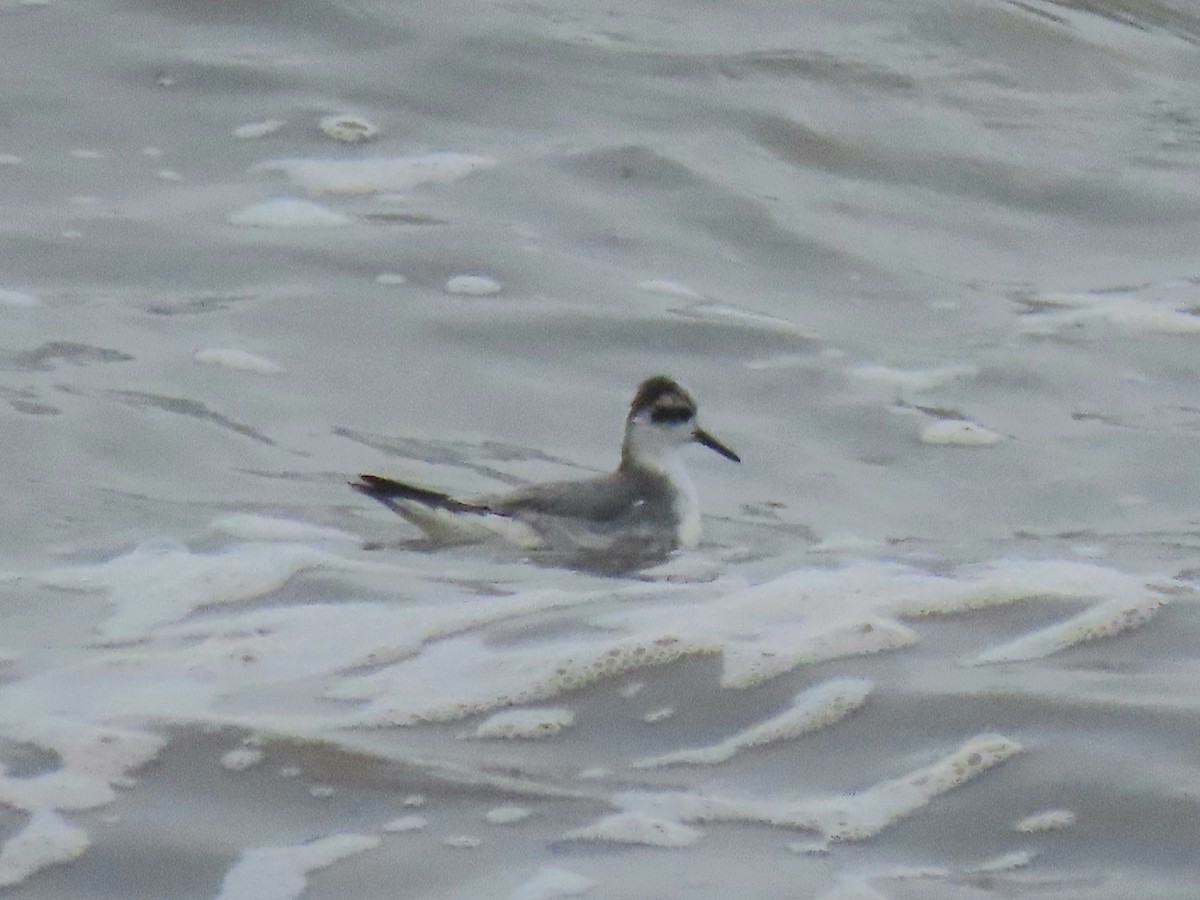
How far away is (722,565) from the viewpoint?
24.4ft

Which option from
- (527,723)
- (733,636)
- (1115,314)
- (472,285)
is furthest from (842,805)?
(1115,314)

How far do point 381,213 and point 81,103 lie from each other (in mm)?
1645

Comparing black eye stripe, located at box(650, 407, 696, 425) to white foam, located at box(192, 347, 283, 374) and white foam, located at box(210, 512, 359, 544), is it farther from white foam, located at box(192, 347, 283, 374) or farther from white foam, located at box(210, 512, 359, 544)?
white foam, located at box(192, 347, 283, 374)

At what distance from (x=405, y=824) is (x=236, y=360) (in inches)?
175

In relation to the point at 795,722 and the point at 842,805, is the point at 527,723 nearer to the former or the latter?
the point at 795,722

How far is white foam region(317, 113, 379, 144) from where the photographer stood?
11117 mm

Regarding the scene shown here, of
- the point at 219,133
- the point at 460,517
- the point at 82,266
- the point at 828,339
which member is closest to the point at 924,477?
the point at 828,339

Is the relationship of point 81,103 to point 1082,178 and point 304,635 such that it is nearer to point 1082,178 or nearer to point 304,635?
point 1082,178

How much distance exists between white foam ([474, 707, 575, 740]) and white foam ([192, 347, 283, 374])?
3.81 metres

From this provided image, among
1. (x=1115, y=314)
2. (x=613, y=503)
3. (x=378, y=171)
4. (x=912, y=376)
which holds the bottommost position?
(x=613, y=503)

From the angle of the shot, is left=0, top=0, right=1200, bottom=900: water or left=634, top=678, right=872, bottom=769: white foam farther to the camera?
left=634, top=678, right=872, bottom=769: white foam

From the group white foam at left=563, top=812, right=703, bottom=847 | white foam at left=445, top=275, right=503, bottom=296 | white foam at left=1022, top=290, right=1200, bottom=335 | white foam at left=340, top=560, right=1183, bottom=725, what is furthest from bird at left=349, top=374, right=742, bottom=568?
white foam at left=563, top=812, right=703, bottom=847

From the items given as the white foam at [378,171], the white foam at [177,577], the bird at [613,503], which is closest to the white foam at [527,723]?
the white foam at [177,577]

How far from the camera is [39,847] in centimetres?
455
